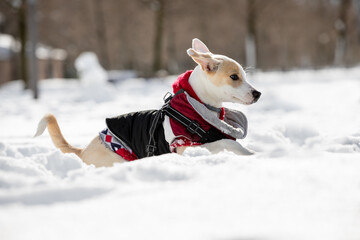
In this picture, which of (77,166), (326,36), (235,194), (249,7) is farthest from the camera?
(326,36)

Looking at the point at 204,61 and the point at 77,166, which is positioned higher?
the point at 204,61

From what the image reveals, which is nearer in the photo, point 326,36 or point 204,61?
point 204,61

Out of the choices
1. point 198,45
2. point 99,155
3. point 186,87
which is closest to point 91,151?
point 99,155

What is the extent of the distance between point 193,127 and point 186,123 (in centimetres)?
7

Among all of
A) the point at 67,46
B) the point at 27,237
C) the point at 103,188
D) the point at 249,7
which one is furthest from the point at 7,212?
the point at 67,46

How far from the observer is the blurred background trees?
81.6 feet

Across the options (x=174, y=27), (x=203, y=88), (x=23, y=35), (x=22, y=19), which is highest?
(x=174, y=27)

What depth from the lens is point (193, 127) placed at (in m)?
3.64

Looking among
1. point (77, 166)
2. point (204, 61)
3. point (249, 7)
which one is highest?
point (249, 7)

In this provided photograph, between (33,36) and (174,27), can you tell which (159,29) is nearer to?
(33,36)

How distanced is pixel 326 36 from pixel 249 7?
79.2 feet

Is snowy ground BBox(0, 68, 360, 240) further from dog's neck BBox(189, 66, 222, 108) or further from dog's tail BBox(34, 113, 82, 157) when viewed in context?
dog's neck BBox(189, 66, 222, 108)

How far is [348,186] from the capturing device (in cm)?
213

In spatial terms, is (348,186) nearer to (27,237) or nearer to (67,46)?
(27,237)
